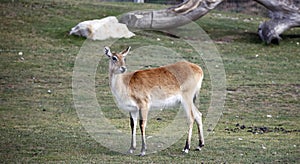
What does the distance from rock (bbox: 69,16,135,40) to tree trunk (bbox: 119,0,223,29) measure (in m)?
0.69

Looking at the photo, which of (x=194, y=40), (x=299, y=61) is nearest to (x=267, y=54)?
(x=299, y=61)

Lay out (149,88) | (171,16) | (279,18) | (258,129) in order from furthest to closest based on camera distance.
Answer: (279,18)
(171,16)
(258,129)
(149,88)

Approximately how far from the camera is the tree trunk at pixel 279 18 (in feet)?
57.5

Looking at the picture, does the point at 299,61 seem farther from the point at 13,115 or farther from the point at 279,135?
the point at 13,115

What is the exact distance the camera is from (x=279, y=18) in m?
17.8

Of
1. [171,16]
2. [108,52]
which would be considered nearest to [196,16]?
[171,16]

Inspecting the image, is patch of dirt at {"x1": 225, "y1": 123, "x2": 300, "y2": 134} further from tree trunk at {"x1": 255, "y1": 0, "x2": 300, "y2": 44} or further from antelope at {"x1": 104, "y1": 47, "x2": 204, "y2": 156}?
tree trunk at {"x1": 255, "y1": 0, "x2": 300, "y2": 44}

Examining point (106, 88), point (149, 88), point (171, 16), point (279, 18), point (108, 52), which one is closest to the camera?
point (108, 52)

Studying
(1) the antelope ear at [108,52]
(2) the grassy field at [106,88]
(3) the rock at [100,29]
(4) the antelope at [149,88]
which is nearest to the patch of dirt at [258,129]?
(2) the grassy field at [106,88]

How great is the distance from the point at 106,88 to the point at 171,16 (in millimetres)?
4987

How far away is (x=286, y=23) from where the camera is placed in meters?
17.6

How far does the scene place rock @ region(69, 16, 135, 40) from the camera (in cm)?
1662

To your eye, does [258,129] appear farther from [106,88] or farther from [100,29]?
[100,29]

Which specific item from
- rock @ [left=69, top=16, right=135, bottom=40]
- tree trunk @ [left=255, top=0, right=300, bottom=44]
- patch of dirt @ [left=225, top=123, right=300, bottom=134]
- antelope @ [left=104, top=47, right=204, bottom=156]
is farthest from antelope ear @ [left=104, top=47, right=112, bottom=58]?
tree trunk @ [left=255, top=0, right=300, bottom=44]
